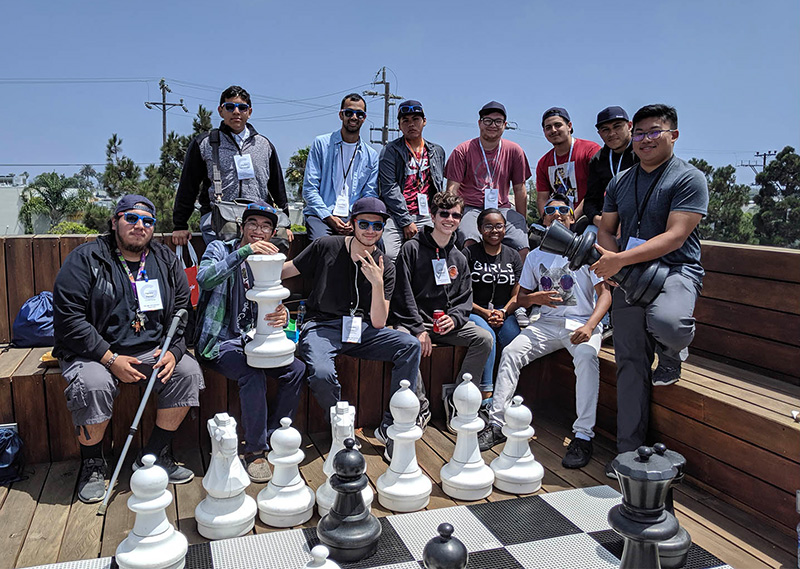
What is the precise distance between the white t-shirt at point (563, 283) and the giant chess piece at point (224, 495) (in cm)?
207

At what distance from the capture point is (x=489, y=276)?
12.8ft

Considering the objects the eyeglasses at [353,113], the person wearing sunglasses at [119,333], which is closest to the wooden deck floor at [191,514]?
the person wearing sunglasses at [119,333]

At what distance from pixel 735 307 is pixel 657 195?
3.83 ft

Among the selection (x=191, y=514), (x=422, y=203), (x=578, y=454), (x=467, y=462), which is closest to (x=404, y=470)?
(x=467, y=462)

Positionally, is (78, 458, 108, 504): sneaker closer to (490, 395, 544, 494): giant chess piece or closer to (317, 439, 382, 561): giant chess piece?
(317, 439, 382, 561): giant chess piece

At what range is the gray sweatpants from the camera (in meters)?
2.68

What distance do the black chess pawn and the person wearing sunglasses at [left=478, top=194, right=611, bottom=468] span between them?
65.8 inches

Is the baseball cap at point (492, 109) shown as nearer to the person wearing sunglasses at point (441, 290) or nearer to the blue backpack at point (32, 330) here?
the person wearing sunglasses at point (441, 290)

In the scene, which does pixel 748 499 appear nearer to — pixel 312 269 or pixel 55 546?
pixel 312 269

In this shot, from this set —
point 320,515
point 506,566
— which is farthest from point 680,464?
point 320,515

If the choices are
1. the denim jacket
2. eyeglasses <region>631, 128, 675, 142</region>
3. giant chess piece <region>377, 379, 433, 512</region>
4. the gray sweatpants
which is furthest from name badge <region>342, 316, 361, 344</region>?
eyeglasses <region>631, 128, 675, 142</region>

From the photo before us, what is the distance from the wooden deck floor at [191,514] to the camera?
2.19 meters

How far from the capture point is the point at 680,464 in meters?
1.67

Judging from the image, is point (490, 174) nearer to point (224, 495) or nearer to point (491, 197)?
point (491, 197)
